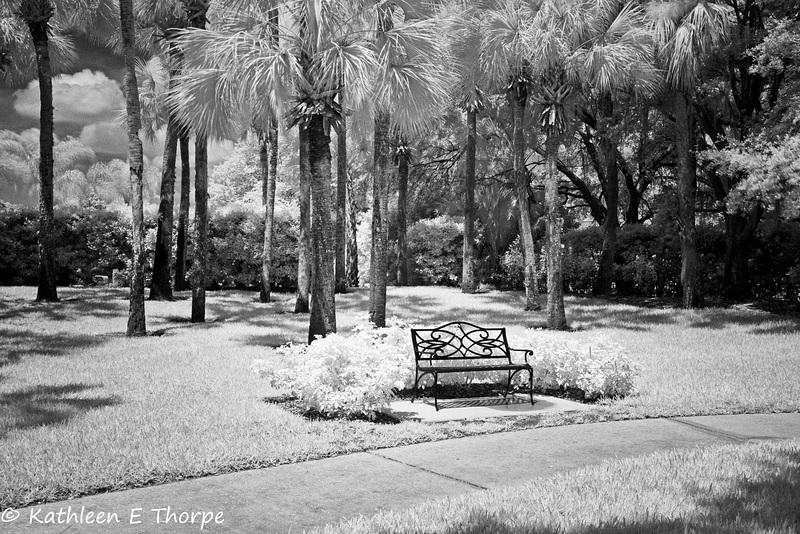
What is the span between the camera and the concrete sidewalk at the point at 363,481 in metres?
4.00

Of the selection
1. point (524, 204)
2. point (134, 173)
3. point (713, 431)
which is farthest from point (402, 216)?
point (713, 431)

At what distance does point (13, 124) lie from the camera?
36.1 m

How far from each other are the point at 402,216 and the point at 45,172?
14.4 metres

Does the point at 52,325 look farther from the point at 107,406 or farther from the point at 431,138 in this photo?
the point at 431,138

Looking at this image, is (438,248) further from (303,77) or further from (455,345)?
(455,345)

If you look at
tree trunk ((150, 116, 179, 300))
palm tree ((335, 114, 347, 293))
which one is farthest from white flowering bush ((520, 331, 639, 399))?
tree trunk ((150, 116, 179, 300))

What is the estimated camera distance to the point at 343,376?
6.95 m

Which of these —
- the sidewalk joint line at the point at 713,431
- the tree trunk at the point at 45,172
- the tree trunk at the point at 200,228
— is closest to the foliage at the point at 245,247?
the tree trunk at the point at 45,172

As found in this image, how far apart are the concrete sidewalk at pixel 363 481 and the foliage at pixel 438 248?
76.9 ft

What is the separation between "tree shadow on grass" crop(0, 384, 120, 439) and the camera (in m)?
6.43

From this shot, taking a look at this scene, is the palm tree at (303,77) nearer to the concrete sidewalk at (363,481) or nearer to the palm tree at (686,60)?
the concrete sidewalk at (363,481)

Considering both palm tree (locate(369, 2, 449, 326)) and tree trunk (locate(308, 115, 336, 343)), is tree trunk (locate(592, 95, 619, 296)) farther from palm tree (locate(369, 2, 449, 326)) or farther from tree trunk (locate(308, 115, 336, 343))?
tree trunk (locate(308, 115, 336, 343))

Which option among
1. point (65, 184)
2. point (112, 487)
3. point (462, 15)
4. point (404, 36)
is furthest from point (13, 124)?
point (112, 487)

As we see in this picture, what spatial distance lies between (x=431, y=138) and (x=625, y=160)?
8.92 meters
